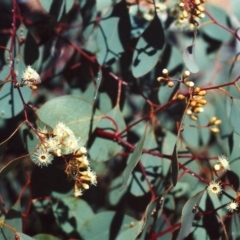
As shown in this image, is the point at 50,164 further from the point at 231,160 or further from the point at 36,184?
the point at 231,160

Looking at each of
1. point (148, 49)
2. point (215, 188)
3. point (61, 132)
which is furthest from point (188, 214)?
point (148, 49)

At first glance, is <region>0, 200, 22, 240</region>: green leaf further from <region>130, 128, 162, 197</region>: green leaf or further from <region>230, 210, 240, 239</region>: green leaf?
<region>230, 210, 240, 239</region>: green leaf

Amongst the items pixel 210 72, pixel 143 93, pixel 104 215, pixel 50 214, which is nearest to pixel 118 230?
pixel 104 215

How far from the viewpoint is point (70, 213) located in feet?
4.83

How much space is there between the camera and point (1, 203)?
1465mm

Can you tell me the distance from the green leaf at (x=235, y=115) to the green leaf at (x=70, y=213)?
1.43 feet

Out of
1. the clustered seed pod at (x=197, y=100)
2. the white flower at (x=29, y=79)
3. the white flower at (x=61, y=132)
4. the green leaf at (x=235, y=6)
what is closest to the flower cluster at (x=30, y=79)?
the white flower at (x=29, y=79)

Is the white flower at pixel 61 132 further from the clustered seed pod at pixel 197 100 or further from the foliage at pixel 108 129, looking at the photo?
the clustered seed pod at pixel 197 100

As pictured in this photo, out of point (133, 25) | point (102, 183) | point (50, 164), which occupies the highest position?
point (133, 25)

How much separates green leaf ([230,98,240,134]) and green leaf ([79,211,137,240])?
37 centimetres

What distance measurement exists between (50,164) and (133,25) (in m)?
0.51

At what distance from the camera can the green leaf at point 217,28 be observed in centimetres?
185

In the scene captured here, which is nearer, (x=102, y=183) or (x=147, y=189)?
(x=147, y=189)

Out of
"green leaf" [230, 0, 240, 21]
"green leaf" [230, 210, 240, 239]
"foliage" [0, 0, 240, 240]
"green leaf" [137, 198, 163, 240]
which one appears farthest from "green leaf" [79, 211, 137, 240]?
"green leaf" [230, 0, 240, 21]
